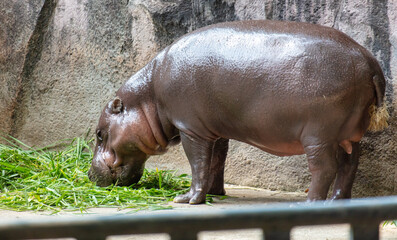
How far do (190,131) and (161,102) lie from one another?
13.7 inches

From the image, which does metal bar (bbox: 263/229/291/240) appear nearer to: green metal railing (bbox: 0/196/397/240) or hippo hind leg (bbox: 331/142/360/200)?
green metal railing (bbox: 0/196/397/240)

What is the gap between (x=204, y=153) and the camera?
4.32m

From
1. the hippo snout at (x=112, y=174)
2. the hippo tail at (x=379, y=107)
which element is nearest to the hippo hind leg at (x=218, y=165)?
the hippo snout at (x=112, y=174)

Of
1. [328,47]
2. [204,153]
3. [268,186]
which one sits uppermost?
[328,47]

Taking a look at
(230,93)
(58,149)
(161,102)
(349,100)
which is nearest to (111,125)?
(161,102)

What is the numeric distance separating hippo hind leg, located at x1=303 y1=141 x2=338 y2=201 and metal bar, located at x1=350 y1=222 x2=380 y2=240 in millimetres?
2739

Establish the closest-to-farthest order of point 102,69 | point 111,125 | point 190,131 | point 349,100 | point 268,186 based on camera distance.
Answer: point 349,100 < point 190,131 < point 111,125 < point 268,186 < point 102,69

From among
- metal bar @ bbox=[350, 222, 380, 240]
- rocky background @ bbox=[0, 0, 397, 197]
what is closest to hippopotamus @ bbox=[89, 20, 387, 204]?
rocky background @ bbox=[0, 0, 397, 197]

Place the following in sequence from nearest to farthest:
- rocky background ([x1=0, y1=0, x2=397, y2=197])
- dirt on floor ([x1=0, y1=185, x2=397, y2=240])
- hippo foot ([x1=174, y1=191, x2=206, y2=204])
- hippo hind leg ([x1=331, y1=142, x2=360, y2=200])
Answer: dirt on floor ([x1=0, y1=185, x2=397, y2=240]), hippo hind leg ([x1=331, y1=142, x2=360, y2=200]), hippo foot ([x1=174, y1=191, x2=206, y2=204]), rocky background ([x1=0, y1=0, x2=397, y2=197])

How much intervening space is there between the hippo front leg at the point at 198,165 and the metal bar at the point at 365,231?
344cm

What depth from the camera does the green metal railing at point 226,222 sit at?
2.64ft

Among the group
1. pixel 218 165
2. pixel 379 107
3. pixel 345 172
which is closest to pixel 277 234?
pixel 379 107

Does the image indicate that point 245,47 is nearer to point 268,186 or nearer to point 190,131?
point 190,131

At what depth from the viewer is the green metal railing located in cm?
80
